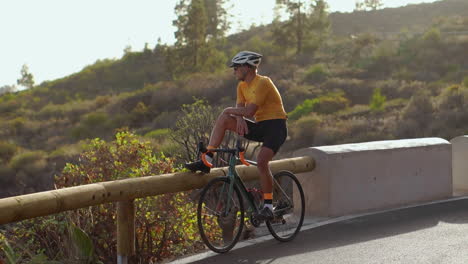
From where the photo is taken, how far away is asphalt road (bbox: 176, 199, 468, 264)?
23.7ft

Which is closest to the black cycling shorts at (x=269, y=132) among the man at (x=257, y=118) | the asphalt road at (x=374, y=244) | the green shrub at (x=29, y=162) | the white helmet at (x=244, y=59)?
the man at (x=257, y=118)

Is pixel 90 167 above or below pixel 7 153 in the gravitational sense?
above

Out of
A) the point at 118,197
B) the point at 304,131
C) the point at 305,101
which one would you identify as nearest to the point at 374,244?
the point at 118,197

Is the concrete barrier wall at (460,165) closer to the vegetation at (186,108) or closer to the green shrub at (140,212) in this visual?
the vegetation at (186,108)

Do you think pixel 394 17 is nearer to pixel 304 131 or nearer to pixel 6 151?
pixel 6 151

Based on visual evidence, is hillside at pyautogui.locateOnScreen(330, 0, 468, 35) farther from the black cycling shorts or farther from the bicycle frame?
the bicycle frame

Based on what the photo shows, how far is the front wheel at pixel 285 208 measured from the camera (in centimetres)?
806

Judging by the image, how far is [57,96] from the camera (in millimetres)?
79188

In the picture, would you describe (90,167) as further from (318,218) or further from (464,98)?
(464,98)

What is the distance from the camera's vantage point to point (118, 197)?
6.66m

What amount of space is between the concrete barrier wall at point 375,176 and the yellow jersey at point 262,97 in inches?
79.5

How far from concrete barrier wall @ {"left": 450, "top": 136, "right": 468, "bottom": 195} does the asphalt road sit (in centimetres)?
249

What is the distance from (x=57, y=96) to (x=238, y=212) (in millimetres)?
74487

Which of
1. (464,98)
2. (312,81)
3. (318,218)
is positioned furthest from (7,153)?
(318,218)
